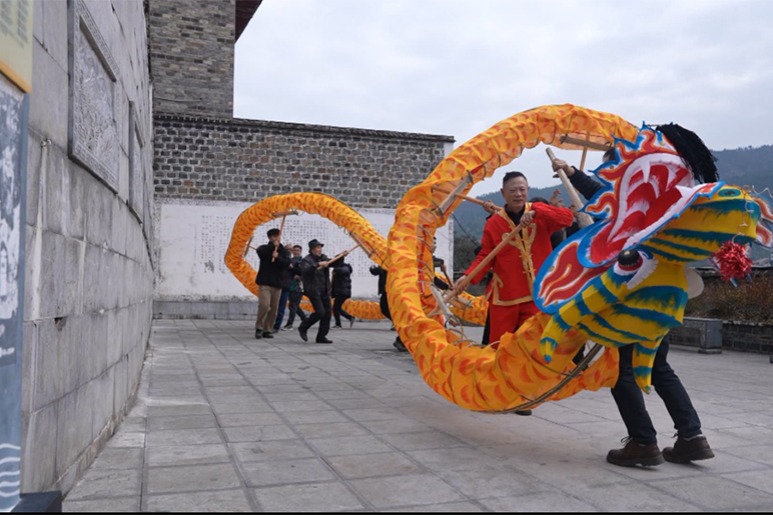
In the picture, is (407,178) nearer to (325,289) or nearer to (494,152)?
(325,289)

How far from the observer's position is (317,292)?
10703 mm

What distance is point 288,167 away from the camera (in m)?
17.0

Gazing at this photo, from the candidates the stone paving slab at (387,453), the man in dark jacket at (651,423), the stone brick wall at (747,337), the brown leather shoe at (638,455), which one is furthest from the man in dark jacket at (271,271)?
the brown leather shoe at (638,455)

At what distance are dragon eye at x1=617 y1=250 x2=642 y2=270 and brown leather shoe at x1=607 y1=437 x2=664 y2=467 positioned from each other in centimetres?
99

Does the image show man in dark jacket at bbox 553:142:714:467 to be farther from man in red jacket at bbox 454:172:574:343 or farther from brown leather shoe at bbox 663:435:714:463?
man in red jacket at bbox 454:172:574:343

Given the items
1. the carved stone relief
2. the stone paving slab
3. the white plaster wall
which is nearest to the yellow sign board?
the carved stone relief

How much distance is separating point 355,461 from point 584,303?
1.46 m

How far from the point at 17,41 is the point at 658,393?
3.33 m

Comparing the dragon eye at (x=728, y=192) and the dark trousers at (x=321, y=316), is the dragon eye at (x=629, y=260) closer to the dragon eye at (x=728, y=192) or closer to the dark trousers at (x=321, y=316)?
the dragon eye at (x=728, y=192)

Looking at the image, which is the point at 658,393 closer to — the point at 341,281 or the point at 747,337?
the point at 747,337

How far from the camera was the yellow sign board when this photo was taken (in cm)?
195

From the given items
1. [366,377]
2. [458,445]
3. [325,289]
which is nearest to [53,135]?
[458,445]

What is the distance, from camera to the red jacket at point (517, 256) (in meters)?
5.02

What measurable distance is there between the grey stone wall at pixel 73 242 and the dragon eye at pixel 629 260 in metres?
2.42
